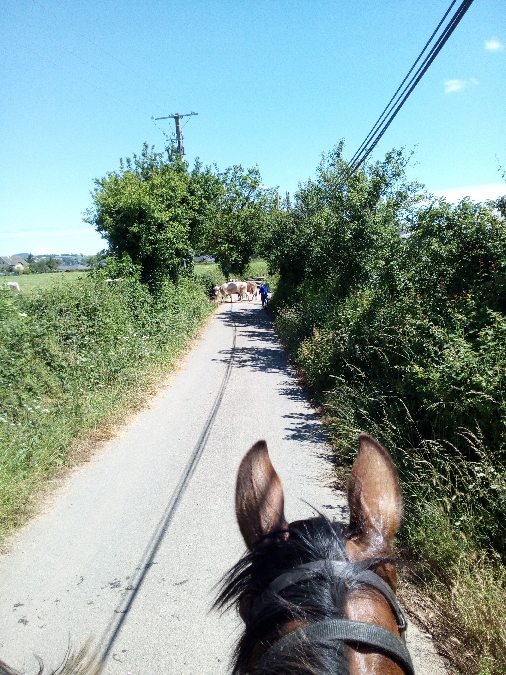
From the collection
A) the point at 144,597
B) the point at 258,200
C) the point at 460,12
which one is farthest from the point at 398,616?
the point at 258,200

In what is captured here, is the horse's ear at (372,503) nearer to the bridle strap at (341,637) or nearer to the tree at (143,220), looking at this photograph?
the bridle strap at (341,637)

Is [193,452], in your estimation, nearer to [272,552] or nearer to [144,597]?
[144,597]

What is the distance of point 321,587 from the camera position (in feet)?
3.90

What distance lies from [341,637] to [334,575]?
0.58ft

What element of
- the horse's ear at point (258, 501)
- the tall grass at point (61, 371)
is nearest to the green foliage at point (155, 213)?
the tall grass at point (61, 371)

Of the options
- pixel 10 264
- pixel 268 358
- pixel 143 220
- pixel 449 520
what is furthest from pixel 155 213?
pixel 449 520

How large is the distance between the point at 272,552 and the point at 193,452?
4.64 metres

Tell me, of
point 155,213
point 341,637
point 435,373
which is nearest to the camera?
point 341,637

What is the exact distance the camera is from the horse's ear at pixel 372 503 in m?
1.53

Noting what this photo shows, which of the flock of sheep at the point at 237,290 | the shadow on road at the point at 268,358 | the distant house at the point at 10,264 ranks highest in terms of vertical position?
the distant house at the point at 10,264

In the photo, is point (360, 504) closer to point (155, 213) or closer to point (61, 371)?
point (61, 371)

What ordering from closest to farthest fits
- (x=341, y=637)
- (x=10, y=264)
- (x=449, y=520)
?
1. (x=341, y=637)
2. (x=449, y=520)
3. (x=10, y=264)

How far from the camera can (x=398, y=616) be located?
1274mm

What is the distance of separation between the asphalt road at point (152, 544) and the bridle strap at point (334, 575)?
1.54 ft
